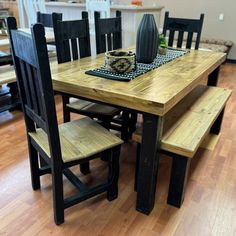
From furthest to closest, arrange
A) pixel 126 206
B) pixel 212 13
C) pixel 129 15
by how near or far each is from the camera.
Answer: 1. pixel 212 13
2. pixel 129 15
3. pixel 126 206

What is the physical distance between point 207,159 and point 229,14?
13.5 feet

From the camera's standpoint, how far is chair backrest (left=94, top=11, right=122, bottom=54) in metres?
2.31

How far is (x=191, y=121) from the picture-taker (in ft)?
5.66

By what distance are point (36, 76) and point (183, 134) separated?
0.90 m

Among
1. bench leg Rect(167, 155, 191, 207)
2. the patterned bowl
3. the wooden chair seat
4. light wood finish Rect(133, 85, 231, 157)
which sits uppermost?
the patterned bowl

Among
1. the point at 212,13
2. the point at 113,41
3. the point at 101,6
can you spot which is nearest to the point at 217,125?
the point at 113,41

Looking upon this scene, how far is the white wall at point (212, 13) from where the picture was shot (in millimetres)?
5180

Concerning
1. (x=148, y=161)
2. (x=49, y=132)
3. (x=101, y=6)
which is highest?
(x=101, y=6)

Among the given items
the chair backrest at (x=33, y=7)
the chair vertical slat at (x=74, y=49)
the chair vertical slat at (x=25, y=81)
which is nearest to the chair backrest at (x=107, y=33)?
the chair vertical slat at (x=74, y=49)

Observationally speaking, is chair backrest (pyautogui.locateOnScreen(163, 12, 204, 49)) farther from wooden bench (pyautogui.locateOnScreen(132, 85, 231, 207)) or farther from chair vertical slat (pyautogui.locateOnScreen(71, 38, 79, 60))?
chair vertical slat (pyautogui.locateOnScreen(71, 38, 79, 60))

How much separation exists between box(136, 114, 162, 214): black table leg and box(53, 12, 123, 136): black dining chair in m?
0.59

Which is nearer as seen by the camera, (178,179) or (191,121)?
(178,179)

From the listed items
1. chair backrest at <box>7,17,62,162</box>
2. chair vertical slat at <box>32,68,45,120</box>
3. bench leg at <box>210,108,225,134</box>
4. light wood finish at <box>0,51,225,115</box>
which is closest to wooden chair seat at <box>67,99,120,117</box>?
light wood finish at <box>0,51,225,115</box>

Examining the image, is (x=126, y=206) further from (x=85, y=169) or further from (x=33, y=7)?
(x=33, y=7)
